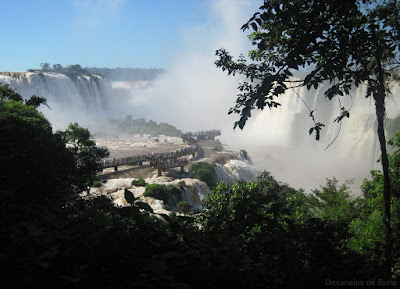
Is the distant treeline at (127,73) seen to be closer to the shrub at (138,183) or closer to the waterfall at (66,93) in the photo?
the waterfall at (66,93)

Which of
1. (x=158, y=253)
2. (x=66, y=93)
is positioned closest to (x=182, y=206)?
(x=158, y=253)

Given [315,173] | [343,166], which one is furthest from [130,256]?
[343,166]

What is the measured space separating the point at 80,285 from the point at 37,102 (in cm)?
1798

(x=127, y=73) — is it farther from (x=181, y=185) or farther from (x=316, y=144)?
(x=181, y=185)

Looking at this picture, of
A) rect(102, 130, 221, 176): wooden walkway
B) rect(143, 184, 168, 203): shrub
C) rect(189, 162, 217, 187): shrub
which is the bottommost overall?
rect(143, 184, 168, 203): shrub

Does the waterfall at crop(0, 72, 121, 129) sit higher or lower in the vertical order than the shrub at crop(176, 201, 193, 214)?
higher

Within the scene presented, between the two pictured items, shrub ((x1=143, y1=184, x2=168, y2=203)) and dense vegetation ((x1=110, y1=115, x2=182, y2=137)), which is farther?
dense vegetation ((x1=110, y1=115, x2=182, y2=137))

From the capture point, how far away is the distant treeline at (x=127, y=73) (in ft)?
449

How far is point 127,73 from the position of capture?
14912cm

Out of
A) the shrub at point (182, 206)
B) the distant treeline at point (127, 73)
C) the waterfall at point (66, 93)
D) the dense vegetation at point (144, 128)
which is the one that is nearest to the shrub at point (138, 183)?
the shrub at point (182, 206)

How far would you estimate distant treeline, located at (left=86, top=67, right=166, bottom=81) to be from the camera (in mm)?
136850

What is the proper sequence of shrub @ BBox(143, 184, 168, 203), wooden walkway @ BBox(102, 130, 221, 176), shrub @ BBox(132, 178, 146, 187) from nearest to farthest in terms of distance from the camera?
shrub @ BBox(143, 184, 168, 203)
shrub @ BBox(132, 178, 146, 187)
wooden walkway @ BBox(102, 130, 221, 176)

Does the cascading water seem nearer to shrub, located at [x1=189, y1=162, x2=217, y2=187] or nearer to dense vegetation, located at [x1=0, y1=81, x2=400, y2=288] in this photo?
shrub, located at [x1=189, y1=162, x2=217, y2=187]

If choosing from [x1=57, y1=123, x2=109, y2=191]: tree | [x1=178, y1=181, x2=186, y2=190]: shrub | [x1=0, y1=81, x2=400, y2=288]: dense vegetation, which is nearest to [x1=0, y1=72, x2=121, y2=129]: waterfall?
[x1=178, y1=181, x2=186, y2=190]: shrub
